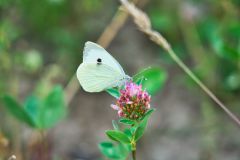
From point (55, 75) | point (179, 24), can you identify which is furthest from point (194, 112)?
point (55, 75)

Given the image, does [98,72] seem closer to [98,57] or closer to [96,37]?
[98,57]

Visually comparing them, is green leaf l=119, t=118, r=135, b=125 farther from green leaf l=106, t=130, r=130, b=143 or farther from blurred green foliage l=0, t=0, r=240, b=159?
blurred green foliage l=0, t=0, r=240, b=159

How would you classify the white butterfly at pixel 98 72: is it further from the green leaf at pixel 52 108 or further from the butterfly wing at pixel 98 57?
the green leaf at pixel 52 108

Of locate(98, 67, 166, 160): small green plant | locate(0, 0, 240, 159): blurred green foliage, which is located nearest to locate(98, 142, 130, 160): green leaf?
locate(98, 67, 166, 160): small green plant

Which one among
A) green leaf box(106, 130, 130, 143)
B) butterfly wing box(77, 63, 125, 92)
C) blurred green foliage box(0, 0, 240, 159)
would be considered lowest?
green leaf box(106, 130, 130, 143)

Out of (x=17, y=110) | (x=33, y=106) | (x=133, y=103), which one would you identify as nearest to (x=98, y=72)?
(x=133, y=103)

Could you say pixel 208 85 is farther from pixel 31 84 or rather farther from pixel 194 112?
pixel 31 84
